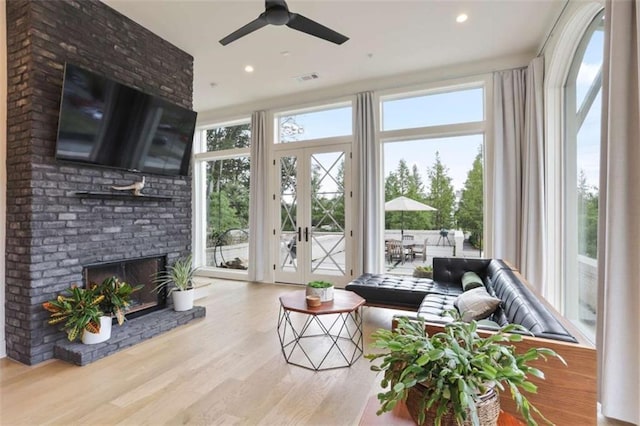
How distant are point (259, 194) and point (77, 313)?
3.63 metres

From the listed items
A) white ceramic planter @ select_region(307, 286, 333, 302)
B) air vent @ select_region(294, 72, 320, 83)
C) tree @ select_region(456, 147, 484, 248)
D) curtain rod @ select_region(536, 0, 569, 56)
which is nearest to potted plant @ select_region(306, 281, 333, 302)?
white ceramic planter @ select_region(307, 286, 333, 302)

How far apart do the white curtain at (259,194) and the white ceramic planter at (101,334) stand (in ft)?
10.5

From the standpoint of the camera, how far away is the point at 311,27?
2666 mm

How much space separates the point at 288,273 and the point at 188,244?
2180 mm

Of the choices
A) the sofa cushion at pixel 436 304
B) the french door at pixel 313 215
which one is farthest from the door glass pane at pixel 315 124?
the sofa cushion at pixel 436 304

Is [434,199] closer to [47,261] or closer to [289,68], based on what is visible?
[289,68]

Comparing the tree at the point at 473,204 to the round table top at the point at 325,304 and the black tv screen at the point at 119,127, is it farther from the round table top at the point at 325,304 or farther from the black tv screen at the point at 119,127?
the black tv screen at the point at 119,127

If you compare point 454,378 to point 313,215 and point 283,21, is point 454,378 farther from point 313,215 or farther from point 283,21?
point 313,215

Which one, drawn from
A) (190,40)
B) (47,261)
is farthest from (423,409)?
(190,40)

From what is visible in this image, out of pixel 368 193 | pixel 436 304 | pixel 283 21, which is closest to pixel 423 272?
pixel 368 193

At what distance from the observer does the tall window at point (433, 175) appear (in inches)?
191

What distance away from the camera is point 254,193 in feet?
20.3

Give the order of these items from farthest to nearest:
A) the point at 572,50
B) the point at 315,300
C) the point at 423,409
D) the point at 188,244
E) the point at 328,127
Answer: the point at 328,127
the point at 188,244
the point at 572,50
the point at 315,300
the point at 423,409

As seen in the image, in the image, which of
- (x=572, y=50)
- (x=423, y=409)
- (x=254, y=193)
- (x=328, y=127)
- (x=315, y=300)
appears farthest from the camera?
(x=254, y=193)
